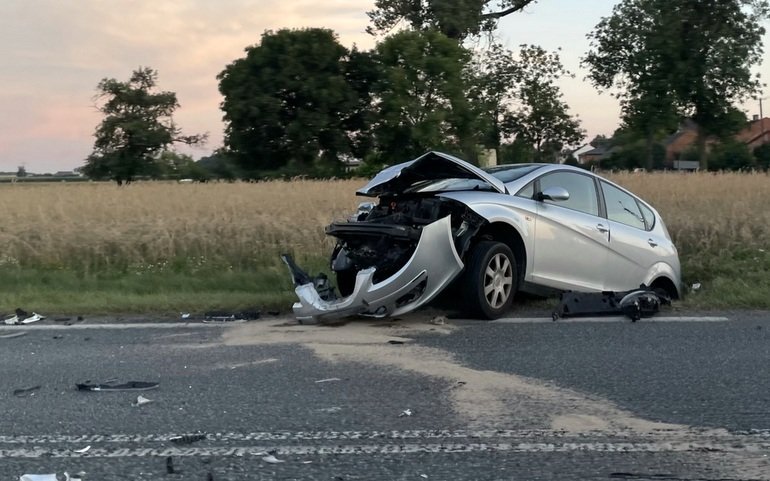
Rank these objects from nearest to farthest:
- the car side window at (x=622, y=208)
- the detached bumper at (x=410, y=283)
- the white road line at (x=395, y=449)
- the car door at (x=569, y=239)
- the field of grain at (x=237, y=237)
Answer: the white road line at (x=395, y=449) → the detached bumper at (x=410, y=283) → the car door at (x=569, y=239) → the car side window at (x=622, y=208) → the field of grain at (x=237, y=237)

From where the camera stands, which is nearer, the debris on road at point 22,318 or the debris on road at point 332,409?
the debris on road at point 332,409

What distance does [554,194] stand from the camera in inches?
296

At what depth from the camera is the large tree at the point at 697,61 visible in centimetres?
4019

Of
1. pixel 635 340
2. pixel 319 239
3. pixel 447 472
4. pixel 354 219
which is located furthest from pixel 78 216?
pixel 447 472

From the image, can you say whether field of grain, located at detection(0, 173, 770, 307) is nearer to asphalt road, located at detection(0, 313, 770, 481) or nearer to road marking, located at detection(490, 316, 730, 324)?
road marking, located at detection(490, 316, 730, 324)

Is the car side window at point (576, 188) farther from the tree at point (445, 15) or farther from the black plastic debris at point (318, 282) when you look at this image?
the tree at point (445, 15)

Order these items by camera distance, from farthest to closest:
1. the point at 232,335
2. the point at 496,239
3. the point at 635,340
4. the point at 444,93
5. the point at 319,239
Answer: the point at 444,93 < the point at 319,239 < the point at 496,239 < the point at 232,335 < the point at 635,340

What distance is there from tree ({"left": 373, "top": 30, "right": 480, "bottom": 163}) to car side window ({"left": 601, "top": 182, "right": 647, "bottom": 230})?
107ft

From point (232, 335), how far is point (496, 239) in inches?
107

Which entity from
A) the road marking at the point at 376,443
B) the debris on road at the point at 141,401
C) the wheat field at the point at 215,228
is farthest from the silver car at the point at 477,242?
the wheat field at the point at 215,228

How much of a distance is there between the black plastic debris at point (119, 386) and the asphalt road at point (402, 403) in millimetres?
90

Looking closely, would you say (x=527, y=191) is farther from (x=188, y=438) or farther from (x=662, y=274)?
(x=188, y=438)

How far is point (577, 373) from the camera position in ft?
18.1

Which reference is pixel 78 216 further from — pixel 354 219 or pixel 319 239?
pixel 354 219
